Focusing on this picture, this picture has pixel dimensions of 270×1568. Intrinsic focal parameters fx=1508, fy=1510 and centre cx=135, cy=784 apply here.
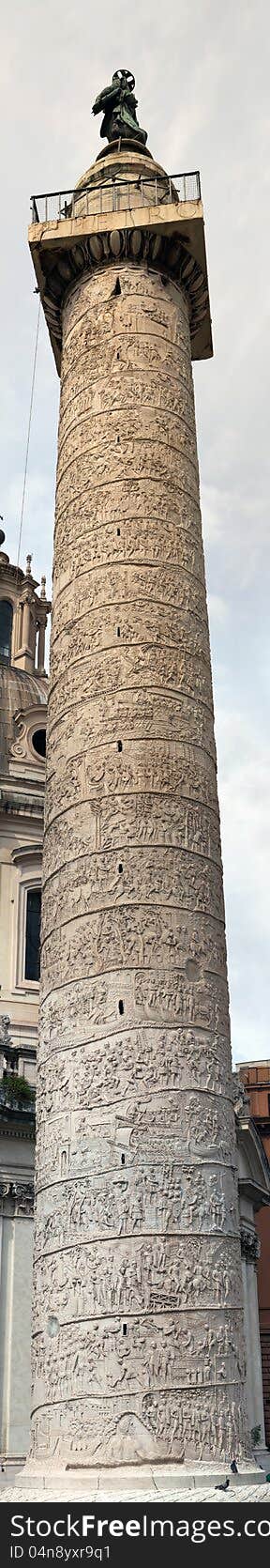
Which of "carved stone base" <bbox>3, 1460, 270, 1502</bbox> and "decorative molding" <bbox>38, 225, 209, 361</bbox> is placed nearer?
"carved stone base" <bbox>3, 1460, 270, 1502</bbox>

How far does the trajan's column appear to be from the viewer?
33.1 ft

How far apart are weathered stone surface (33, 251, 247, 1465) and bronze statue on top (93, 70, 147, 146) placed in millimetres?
3317

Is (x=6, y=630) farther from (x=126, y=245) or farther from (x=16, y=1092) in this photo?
(x=126, y=245)

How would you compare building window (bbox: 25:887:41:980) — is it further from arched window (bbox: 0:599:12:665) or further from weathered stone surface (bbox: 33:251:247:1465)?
weathered stone surface (bbox: 33:251:247:1465)

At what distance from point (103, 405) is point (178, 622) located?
2.29m

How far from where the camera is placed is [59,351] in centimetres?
1622

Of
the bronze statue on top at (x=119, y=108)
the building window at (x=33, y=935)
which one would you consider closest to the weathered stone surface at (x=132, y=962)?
the bronze statue on top at (x=119, y=108)

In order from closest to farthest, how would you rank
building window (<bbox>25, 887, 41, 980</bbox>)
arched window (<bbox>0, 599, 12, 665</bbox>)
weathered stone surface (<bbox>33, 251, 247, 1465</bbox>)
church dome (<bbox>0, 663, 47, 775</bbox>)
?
weathered stone surface (<bbox>33, 251, 247, 1465</bbox>) < building window (<bbox>25, 887, 41, 980</bbox>) < church dome (<bbox>0, 663, 47, 775</bbox>) < arched window (<bbox>0, 599, 12, 665</bbox>)

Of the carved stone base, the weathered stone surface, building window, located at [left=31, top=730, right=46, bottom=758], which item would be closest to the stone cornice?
the weathered stone surface

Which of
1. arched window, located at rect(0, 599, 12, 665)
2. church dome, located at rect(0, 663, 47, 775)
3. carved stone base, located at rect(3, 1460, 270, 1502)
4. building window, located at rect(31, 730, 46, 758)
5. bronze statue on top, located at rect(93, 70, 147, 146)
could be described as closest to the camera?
carved stone base, located at rect(3, 1460, 270, 1502)

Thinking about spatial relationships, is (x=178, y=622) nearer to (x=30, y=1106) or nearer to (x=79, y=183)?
(x=79, y=183)

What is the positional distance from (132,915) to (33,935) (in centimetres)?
986

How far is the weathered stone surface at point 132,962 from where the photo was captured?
10086 mm

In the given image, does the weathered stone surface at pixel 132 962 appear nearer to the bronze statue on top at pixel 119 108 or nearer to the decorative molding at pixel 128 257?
the decorative molding at pixel 128 257
